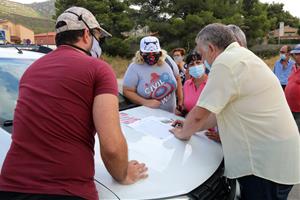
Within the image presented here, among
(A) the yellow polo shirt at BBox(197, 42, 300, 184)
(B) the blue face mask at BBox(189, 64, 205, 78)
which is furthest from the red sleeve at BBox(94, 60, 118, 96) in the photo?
(B) the blue face mask at BBox(189, 64, 205, 78)

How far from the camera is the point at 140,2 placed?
102ft

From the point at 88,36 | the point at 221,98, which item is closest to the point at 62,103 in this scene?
the point at 88,36

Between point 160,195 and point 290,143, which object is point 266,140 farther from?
point 160,195

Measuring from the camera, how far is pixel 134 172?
6.17ft

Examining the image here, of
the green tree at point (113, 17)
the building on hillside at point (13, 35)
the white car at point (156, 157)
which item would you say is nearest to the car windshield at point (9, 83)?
the white car at point (156, 157)

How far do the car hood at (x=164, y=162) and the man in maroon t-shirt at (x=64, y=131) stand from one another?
0.68 feet

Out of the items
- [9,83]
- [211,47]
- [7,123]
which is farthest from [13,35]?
[211,47]

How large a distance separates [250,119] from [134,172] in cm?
75

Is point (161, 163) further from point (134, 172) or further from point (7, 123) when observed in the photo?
point (7, 123)

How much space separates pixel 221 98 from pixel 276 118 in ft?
1.21

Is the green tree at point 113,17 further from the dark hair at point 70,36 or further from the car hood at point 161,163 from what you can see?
the dark hair at point 70,36

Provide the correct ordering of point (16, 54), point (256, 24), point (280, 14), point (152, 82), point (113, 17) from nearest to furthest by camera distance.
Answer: point (16, 54), point (152, 82), point (113, 17), point (256, 24), point (280, 14)

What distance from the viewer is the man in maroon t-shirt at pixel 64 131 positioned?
5.25 ft

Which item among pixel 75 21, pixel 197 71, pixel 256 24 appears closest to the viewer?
pixel 75 21
